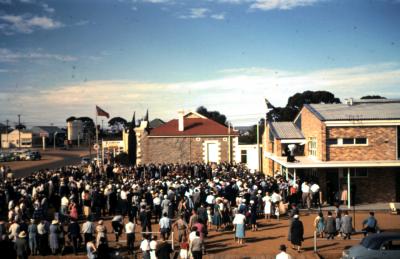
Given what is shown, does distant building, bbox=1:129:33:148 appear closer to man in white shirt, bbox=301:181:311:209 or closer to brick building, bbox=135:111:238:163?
brick building, bbox=135:111:238:163

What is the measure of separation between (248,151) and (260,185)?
2294cm

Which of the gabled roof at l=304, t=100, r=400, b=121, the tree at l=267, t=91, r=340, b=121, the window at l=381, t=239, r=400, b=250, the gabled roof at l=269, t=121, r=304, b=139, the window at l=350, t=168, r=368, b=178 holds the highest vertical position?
the tree at l=267, t=91, r=340, b=121

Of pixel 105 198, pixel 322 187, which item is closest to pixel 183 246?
pixel 105 198

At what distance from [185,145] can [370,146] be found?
974 inches

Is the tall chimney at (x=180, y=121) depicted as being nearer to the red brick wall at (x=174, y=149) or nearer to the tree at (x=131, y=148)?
the red brick wall at (x=174, y=149)

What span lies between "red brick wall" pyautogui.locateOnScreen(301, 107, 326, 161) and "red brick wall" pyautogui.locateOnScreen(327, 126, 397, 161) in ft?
1.66

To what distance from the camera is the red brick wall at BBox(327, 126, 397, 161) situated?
26.4m

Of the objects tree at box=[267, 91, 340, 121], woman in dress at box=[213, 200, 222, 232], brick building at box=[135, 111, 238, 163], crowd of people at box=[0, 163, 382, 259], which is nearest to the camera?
crowd of people at box=[0, 163, 382, 259]

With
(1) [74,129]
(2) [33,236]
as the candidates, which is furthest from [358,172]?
(1) [74,129]

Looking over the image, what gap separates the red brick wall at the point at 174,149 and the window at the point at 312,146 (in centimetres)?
1823

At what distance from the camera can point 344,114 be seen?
27484 mm

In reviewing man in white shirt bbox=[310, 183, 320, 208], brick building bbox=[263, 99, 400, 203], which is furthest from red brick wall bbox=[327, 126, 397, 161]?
man in white shirt bbox=[310, 183, 320, 208]

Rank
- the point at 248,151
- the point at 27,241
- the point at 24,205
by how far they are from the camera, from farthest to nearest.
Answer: the point at 248,151 → the point at 24,205 → the point at 27,241

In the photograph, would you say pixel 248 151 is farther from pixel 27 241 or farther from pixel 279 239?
pixel 27 241
